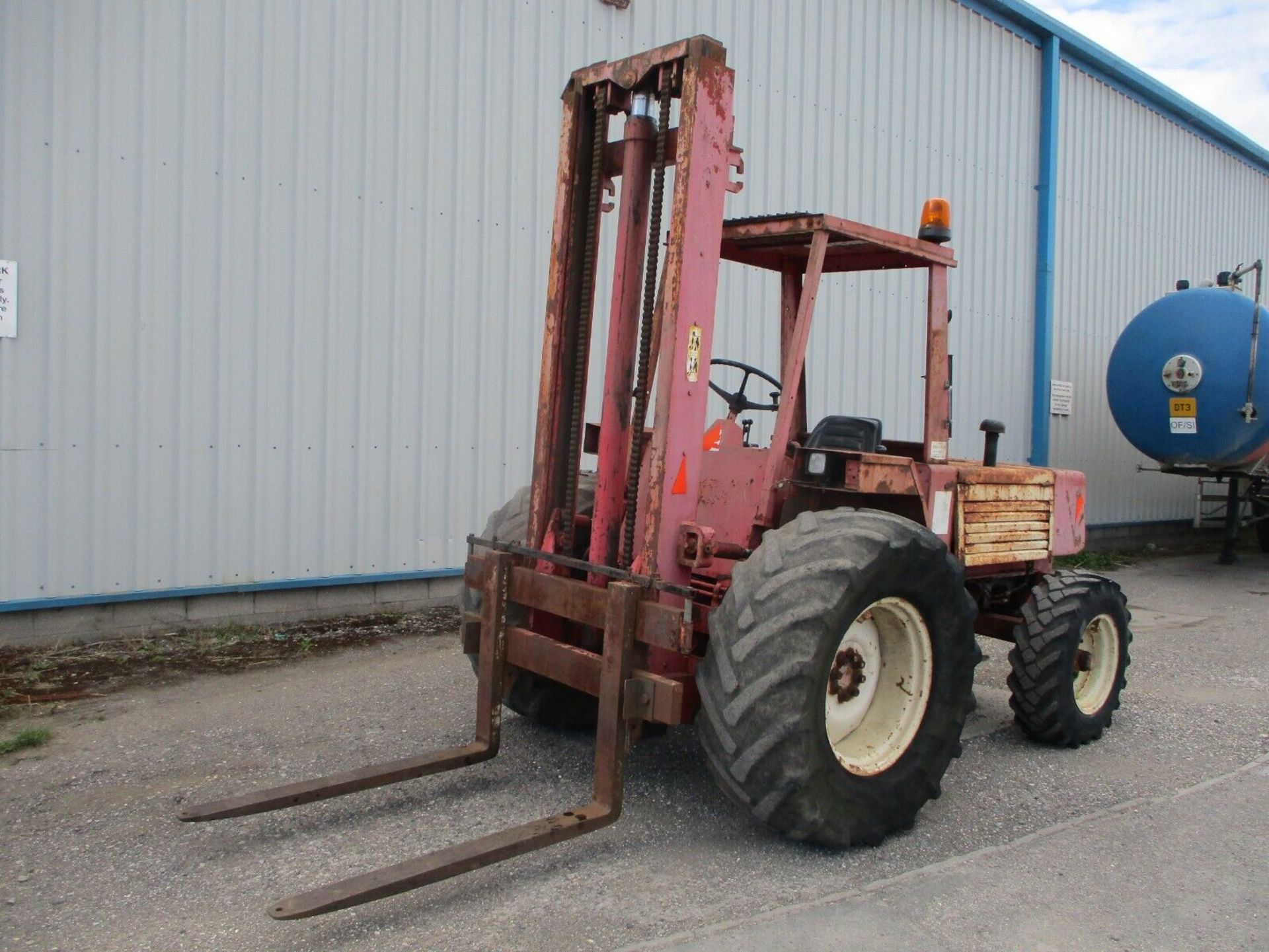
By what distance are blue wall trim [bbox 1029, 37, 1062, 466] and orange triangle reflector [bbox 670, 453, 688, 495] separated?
404 inches

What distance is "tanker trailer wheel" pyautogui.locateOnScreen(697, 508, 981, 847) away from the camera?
3.54 m

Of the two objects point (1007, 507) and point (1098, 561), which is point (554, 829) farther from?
point (1098, 561)

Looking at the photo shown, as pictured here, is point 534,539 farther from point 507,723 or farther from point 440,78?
point 440,78

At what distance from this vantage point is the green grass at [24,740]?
4.75 metres

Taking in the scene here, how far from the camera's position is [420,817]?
4035mm

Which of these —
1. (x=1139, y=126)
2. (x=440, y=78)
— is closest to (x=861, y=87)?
(x=440, y=78)

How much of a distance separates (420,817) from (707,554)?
1.50 m

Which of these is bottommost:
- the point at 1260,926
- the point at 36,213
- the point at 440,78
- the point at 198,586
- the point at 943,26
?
the point at 1260,926

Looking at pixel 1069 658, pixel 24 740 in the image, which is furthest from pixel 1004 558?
pixel 24 740

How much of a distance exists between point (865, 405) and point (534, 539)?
7014 millimetres

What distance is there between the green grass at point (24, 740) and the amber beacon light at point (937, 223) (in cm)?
465

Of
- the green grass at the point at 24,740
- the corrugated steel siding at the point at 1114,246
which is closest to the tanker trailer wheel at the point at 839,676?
the green grass at the point at 24,740

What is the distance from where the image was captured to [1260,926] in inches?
132

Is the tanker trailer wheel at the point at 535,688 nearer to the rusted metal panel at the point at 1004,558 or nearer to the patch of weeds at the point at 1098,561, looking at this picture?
the rusted metal panel at the point at 1004,558
